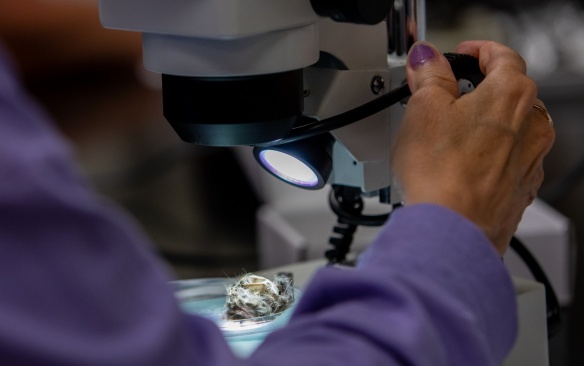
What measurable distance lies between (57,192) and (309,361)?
0.14 meters

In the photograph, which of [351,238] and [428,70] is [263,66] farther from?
[351,238]

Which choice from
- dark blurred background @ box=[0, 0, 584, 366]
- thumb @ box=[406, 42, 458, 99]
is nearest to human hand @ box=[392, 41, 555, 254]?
thumb @ box=[406, 42, 458, 99]

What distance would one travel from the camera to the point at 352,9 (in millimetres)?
563

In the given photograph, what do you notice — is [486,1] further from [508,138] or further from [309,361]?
[309,361]

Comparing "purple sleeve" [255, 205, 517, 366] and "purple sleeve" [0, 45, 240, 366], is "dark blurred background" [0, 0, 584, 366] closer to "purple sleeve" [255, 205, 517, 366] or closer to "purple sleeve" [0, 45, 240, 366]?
"purple sleeve" [255, 205, 517, 366]

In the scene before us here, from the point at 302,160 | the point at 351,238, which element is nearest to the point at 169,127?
the point at 351,238

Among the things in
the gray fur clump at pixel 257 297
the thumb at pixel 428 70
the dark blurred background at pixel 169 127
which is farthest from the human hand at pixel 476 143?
the dark blurred background at pixel 169 127

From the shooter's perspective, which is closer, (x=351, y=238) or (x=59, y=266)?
(x=59, y=266)

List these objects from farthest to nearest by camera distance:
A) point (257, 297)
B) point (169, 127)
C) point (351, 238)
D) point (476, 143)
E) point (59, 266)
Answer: point (169, 127) → point (351, 238) → point (257, 297) → point (476, 143) → point (59, 266)

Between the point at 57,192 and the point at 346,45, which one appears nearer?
the point at 57,192

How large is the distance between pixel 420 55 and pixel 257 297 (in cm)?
21

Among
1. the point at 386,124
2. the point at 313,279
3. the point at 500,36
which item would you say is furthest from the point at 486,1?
the point at 313,279

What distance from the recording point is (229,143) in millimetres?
593

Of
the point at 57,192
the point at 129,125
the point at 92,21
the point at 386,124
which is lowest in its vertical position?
the point at 129,125
